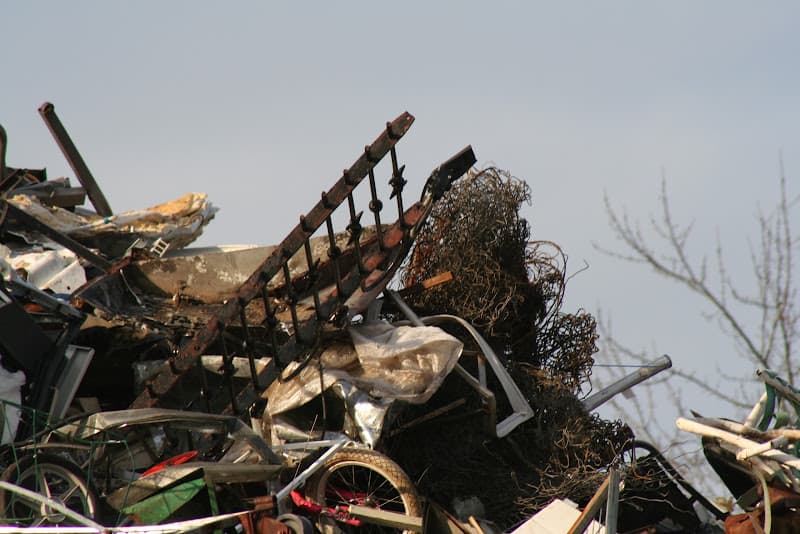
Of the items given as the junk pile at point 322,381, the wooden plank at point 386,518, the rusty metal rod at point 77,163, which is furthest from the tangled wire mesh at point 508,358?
the rusty metal rod at point 77,163

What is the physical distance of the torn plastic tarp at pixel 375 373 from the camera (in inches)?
390

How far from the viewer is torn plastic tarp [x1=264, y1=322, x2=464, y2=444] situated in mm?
9914

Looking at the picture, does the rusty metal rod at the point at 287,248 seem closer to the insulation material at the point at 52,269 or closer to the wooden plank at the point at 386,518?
the insulation material at the point at 52,269

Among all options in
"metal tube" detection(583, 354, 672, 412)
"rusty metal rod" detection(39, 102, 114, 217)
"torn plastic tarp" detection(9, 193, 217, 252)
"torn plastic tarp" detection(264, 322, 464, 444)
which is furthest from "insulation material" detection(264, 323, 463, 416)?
"rusty metal rod" detection(39, 102, 114, 217)

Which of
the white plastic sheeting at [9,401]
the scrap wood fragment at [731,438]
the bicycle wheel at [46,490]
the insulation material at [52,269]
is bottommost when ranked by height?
the bicycle wheel at [46,490]

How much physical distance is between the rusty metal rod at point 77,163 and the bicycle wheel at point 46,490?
6357mm

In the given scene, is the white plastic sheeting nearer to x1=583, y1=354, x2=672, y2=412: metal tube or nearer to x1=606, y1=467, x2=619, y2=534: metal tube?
x1=606, y1=467, x2=619, y2=534: metal tube

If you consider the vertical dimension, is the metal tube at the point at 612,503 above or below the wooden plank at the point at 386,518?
above

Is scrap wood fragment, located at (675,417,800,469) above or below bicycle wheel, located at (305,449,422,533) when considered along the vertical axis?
above

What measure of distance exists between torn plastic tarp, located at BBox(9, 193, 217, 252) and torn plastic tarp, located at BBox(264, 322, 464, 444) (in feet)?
8.59

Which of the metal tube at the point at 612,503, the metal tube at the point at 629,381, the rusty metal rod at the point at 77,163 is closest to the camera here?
the metal tube at the point at 612,503

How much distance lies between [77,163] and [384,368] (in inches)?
220

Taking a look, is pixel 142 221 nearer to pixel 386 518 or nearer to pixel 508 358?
pixel 508 358

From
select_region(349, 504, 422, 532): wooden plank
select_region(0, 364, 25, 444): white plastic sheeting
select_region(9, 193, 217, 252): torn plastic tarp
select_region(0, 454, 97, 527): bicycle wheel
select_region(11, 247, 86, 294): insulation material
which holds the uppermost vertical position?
select_region(9, 193, 217, 252): torn plastic tarp
